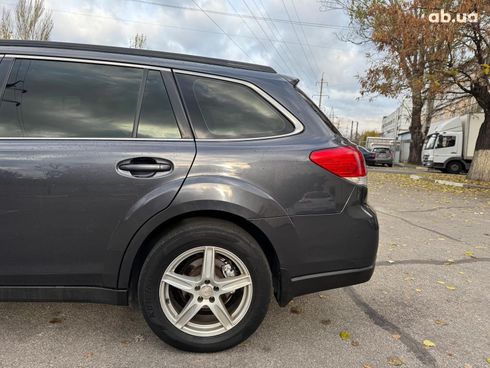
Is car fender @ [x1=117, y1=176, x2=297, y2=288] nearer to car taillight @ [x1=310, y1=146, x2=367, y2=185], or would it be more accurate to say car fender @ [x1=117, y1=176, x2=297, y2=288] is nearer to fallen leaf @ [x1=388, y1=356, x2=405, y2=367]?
car taillight @ [x1=310, y1=146, x2=367, y2=185]

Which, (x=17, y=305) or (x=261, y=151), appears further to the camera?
(x=17, y=305)

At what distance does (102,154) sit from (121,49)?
31.9 inches

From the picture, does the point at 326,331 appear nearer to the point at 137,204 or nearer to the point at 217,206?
the point at 217,206

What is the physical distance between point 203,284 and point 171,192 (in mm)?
629

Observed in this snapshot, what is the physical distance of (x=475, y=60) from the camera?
13281 millimetres

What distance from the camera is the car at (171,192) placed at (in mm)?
2371

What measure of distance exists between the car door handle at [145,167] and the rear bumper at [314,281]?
100cm

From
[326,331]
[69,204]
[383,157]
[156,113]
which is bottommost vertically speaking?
[326,331]

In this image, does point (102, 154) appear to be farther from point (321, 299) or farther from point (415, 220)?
point (415, 220)

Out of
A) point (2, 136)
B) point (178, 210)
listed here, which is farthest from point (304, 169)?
point (2, 136)

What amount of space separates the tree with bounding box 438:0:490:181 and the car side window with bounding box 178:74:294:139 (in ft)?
35.4

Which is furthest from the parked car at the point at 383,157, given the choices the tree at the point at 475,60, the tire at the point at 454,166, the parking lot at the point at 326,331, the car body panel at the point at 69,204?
the car body panel at the point at 69,204

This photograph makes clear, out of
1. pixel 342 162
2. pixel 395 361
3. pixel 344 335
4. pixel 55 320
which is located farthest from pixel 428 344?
pixel 55 320

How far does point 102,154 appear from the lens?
2.39 m
